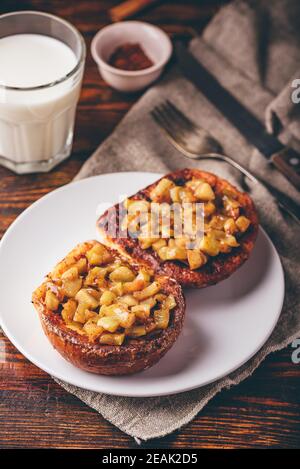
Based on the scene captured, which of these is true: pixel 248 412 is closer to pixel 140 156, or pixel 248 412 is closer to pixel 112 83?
pixel 140 156

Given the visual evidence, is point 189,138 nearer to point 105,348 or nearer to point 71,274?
point 71,274

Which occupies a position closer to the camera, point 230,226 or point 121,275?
point 121,275

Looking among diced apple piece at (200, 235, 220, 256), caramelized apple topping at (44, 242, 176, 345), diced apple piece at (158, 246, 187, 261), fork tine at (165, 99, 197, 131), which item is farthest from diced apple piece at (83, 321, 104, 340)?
fork tine at (165, 99, 197, 131)

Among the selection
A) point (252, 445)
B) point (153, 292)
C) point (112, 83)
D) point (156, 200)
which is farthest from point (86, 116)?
point (252, 445)

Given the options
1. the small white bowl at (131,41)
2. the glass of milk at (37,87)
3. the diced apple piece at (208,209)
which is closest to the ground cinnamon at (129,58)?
the small white bowl at (131,41)

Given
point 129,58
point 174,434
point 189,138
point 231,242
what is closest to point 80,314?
point 174,434

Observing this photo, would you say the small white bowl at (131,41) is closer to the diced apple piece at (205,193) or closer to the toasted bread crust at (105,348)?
Result: the diced apple piece at (205,193)
